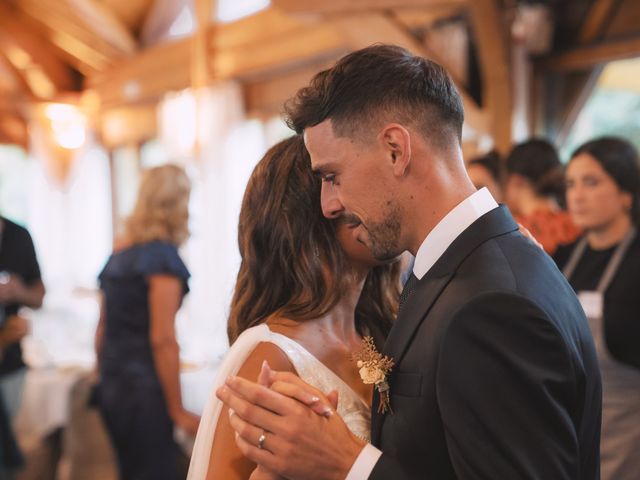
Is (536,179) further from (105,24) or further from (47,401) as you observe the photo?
(105,24)

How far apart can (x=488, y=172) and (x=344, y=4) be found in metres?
1.30

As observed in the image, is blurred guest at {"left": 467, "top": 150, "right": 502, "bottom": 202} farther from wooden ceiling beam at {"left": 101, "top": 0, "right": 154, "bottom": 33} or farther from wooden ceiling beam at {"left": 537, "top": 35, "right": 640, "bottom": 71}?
wooden ceiling beam at {"left": 101, "top": 0, "right": 154, "bottom": 33}

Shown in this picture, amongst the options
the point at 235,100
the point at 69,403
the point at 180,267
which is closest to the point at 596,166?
the point at 180,267

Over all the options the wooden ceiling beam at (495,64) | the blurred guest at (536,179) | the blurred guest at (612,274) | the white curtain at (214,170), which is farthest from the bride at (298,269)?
the white curtain at (214,170)

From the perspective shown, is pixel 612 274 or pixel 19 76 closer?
pixel 612 274

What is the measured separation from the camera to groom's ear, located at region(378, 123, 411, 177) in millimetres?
1071

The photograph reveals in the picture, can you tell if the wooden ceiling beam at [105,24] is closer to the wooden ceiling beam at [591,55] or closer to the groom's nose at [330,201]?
the wooden ceiling beam at [591,55]

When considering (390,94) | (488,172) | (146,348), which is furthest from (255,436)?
(488,172)

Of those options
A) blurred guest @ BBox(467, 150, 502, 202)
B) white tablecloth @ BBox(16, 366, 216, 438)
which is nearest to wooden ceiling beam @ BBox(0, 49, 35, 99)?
white tablecloth @ BBox(16, 366, 216, 438)

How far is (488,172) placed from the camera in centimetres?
333

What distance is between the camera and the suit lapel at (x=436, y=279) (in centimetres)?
102

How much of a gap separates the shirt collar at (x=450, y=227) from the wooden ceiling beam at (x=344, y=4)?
115 inches

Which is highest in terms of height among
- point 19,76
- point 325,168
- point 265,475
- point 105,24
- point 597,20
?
point 105,24

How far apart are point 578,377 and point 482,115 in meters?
3.62
